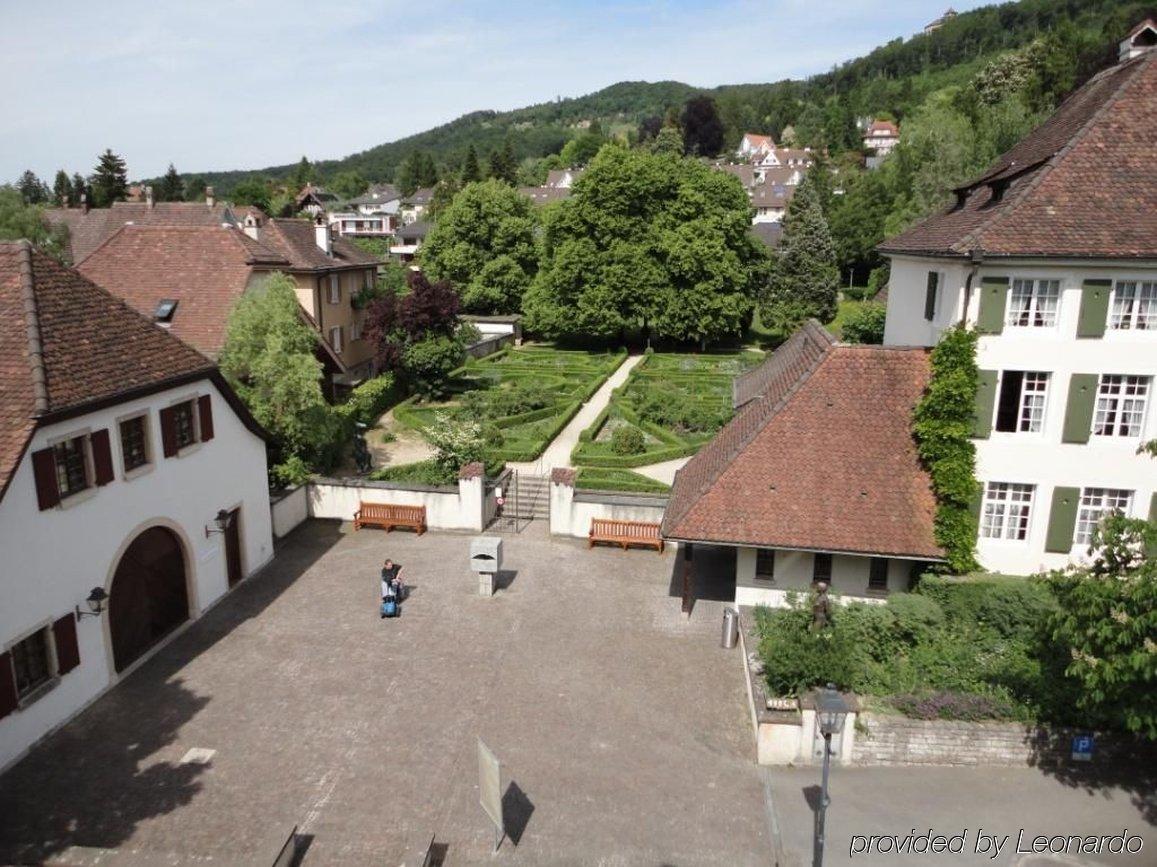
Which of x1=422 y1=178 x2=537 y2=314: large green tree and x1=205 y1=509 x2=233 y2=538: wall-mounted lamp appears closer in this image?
x1=205 y1=509 x2=233 y2=538: wall-mounted lamp

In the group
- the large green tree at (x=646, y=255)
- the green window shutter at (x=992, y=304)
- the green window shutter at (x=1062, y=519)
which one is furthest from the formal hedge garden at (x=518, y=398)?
the green window shutter at (x=1062, y=519)

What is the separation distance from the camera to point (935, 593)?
701 inches

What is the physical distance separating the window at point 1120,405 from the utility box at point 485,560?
1439cm

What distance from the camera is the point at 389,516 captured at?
2569 cm

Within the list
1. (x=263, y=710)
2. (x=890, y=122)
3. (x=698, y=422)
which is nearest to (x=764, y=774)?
(x=263, y=710)

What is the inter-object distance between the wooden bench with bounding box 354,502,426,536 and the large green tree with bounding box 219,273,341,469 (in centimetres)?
319

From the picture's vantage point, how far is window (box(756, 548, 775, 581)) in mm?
19766

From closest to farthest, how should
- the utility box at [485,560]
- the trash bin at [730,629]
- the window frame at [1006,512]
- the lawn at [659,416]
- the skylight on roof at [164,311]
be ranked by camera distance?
the window frame at [1006,512] → the trash bin at [730,629] → the utility box at [485,560] → the lawn at [659,416] → the skylight on roof at [164,311]

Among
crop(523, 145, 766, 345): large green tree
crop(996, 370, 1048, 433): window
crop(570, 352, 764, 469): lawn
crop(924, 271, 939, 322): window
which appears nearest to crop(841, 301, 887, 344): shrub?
crop(570, 352, 764, 469): lawn

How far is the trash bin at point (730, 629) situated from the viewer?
18.8 m

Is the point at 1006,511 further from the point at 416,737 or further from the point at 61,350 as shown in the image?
the point at 61,350

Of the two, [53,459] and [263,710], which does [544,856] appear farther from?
[53,459]

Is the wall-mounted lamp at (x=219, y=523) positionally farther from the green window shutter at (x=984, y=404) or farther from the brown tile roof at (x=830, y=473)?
the green window shutter at (x=984, y=404)

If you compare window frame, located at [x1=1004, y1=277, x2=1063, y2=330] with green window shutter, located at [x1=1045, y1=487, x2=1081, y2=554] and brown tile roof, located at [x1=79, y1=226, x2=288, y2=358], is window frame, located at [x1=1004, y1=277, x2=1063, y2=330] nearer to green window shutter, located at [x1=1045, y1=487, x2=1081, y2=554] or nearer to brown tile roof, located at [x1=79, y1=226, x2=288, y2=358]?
green window shutter, located at [x1=1045, y1=487, x2=1081, y2=554]
